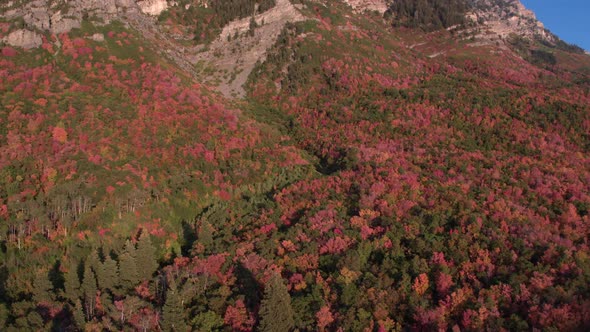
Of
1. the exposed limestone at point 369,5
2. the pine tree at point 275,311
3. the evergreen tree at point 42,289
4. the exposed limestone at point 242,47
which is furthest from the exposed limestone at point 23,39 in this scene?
the exposed limestone at point 369,5

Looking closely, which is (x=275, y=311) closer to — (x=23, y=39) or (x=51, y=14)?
(x=23, y=39)

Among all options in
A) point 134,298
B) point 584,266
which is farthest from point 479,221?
point 134,298

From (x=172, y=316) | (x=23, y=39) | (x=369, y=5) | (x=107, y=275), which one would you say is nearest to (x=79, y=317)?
(x=107, y=275)

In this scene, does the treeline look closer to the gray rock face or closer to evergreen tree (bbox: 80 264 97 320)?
the gray rock face

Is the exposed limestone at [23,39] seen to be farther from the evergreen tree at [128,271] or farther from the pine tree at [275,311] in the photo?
the pine tree at [275,311]

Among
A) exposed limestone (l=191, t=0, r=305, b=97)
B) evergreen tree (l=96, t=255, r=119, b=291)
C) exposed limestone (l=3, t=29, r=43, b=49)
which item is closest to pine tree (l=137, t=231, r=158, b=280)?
evergreen tree (l=96, t=255, r=119, b=291)

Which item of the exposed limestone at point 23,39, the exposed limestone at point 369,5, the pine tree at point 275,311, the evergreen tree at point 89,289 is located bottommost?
the evergreen tree at point 89,289
